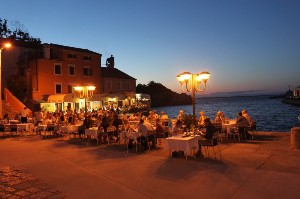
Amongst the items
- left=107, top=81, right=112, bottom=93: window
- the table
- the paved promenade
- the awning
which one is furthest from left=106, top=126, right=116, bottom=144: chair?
left=107, top=81, right=112, bottom=93: window

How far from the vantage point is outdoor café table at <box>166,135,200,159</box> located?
9.27 meters

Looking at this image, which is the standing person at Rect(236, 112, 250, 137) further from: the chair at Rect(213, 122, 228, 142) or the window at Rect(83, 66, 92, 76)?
the window at Rect(83, 66, 92, 76)

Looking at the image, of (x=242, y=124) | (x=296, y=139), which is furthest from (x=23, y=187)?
(x=296, y=139)

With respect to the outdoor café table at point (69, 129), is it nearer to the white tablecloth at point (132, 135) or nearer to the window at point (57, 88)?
the white tablecloth at point (132, 135)

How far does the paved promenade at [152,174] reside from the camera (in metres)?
6.32

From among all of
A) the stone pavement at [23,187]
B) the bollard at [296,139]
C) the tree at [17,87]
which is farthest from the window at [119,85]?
the stone pavement at [23,187]

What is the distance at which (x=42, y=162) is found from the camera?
32.3ft

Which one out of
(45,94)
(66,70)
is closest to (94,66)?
(66,70)

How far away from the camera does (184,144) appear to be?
9.35 metres

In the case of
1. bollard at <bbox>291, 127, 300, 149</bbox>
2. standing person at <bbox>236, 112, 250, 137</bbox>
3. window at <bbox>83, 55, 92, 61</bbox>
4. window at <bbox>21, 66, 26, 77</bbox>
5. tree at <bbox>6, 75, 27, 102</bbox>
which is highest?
window at <bbox>83, 55, 92, 61</bbox>

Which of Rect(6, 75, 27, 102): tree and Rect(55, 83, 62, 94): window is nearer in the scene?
Rect(6, 75, 27, 102): tree

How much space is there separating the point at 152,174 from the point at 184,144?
1.96m

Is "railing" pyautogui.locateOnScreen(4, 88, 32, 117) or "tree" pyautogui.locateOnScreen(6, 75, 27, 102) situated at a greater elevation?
"tree" pyautogui.locateOnScreen(6, 75, 27, 102)

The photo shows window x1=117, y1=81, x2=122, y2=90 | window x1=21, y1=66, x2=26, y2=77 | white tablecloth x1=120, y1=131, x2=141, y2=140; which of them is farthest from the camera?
window x1=117, y1=81, x2=122, y2=90
